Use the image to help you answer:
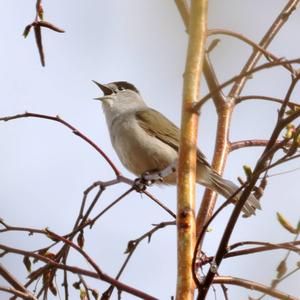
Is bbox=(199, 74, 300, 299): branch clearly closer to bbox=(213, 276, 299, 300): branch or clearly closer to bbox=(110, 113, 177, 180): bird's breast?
bbox=(213, 276, 299, 300): branch

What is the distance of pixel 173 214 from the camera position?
10.2 feet

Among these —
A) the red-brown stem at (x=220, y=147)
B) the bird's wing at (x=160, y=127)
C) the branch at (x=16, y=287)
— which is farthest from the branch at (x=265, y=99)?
the bird's wing at (x=160, y=127)

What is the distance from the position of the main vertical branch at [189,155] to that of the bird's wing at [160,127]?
2.96 m

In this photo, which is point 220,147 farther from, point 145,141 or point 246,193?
point 145,141

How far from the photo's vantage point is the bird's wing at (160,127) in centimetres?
554

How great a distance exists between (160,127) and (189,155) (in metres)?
3.62

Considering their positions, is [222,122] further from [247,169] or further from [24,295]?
[24,295]

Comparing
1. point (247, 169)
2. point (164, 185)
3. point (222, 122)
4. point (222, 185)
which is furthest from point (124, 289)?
point (164, 185)

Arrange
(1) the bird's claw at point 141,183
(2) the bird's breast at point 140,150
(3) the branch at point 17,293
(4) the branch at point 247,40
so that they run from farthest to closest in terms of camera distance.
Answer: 1. (2) the bird's breast at point 140,150
2. (1) the bird's claw at point 141,183
3. (4) the branch at point 247,40
4. (3) the branch at point 17,293

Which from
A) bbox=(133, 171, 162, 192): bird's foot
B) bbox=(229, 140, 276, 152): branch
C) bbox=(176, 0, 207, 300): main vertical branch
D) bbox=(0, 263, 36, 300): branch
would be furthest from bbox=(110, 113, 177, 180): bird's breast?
bbox=(0, 263, 36, 300): branch

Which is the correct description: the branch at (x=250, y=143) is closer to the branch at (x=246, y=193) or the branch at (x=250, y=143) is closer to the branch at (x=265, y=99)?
the branch at (x=265, y=99)

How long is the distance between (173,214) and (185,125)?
0.93 metres

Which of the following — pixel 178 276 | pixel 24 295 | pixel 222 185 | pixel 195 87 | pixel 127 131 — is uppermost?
pixel 127 131

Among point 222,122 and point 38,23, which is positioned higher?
point 222,122
